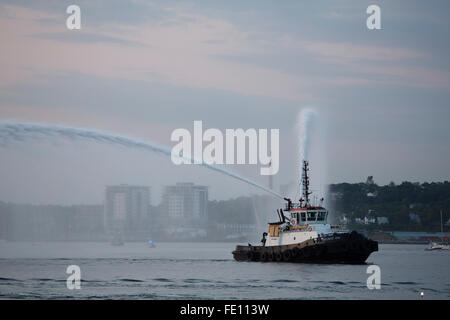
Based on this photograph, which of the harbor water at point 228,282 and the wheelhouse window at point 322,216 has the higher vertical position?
the wheelhouse window at point 322,216

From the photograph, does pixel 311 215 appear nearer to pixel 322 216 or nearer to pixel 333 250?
pixel 322 216

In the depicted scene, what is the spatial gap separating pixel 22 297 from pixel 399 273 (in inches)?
1418

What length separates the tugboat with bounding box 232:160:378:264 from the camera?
73.8m

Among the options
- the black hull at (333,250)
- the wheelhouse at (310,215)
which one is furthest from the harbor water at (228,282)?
the wheelhouse at (310,215)

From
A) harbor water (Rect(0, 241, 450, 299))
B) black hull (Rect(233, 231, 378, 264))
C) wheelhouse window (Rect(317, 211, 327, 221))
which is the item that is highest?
wheelhouse window (Rect(317, 211, 327, 221))

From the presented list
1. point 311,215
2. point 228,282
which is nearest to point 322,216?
point 311,215

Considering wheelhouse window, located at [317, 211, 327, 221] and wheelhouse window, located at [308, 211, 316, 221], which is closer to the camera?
wheelhouse window, located at [308, 211, 316, 221]

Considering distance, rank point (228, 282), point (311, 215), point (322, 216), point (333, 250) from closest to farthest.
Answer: point (228, 282)
point (333, 250)
point (311, 215)
point (322, 216)

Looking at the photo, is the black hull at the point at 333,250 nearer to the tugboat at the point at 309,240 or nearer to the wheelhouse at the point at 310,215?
the tugboat at the point at 309,240

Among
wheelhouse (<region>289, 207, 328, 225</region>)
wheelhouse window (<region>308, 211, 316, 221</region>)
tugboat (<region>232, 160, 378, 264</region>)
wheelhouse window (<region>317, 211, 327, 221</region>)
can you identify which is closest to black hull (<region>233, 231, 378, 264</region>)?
tugboat (<region>232, 160, 378, 264</region>)

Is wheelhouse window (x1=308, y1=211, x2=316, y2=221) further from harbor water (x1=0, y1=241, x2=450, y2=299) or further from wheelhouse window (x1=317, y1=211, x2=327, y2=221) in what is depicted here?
harbor water (x1=0, y1=241, x2=450, y2=299)

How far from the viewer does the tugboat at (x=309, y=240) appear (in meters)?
73.8

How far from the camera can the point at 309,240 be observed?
245 feet
